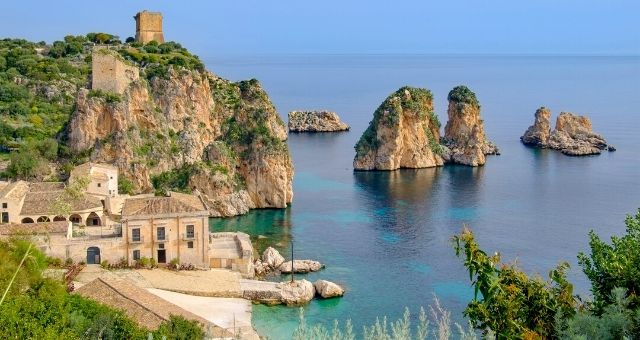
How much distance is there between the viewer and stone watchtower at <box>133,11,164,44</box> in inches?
2876

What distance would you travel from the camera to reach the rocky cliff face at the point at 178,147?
48.4 m

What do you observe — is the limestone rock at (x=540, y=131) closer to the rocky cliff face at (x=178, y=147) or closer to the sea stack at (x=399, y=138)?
the sea stack at (x=399, y=138)

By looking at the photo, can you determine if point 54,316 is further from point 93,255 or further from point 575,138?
point 575,138

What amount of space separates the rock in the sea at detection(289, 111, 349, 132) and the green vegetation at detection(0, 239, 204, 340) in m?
67.8

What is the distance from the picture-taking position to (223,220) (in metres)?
46.2

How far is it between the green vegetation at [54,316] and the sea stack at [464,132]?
4891cm

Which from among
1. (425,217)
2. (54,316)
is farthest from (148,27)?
(54,316)

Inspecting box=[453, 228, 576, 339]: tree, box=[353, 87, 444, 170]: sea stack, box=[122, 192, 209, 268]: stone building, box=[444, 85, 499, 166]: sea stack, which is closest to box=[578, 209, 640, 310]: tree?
box=[453, 228, 576, 339]: tree

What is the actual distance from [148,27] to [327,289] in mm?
48932

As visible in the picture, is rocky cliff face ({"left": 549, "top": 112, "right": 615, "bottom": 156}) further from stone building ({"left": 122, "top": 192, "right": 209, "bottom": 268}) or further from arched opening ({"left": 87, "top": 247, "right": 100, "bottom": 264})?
arched opening ({"left": 87, "top": 247, "right": 100, "bottom": 264})

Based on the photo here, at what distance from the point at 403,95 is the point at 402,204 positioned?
19460mm

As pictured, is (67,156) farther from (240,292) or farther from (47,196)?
(240,292)

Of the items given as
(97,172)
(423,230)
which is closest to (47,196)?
(97,172)

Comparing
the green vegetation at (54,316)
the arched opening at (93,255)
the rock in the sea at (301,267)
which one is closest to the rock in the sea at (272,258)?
the rock in the sea at (301,267)
